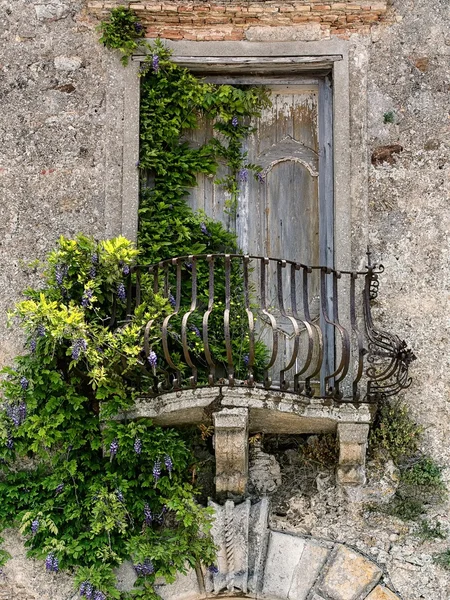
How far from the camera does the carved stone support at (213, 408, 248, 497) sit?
678 cm

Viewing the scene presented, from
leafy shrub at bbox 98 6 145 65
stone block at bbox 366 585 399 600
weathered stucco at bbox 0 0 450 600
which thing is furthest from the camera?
leafy shrub at bbox 98 6 145 65

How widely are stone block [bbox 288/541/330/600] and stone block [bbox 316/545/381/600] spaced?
48 millimetres

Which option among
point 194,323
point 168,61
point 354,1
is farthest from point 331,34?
point 194,323

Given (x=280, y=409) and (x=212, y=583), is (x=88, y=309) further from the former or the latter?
(x=212, y=583)

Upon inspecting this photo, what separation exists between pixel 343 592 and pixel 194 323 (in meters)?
1.84

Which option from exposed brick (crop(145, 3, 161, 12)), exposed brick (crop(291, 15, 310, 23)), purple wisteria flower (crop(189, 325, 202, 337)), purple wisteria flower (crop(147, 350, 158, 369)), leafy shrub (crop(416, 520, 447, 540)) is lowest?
leafy shrub (crop(416, 520, 447, 540))

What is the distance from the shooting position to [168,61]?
7766 millimetres

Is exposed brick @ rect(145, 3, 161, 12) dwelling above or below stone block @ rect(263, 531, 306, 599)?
above

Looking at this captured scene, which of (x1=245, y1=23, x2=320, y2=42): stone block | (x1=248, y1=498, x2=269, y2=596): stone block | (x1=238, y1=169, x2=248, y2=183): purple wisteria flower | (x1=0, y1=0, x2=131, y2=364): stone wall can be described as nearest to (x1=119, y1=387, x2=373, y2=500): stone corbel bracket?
(x1=248, y1=498, x2=269, y2=596): stone block

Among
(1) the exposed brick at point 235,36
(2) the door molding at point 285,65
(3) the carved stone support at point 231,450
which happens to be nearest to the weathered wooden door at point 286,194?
(2) the door molding at point 285,65

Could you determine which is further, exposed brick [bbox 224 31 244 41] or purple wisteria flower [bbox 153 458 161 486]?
exposed brick [bbox 224 31 244 41]

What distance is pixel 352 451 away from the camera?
6980 millimetres

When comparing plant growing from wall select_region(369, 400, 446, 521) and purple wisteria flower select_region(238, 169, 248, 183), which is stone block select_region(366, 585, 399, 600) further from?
purple wisteria flower select_region(238, 169, 248, 183)

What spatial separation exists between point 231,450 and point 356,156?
2121 mm
